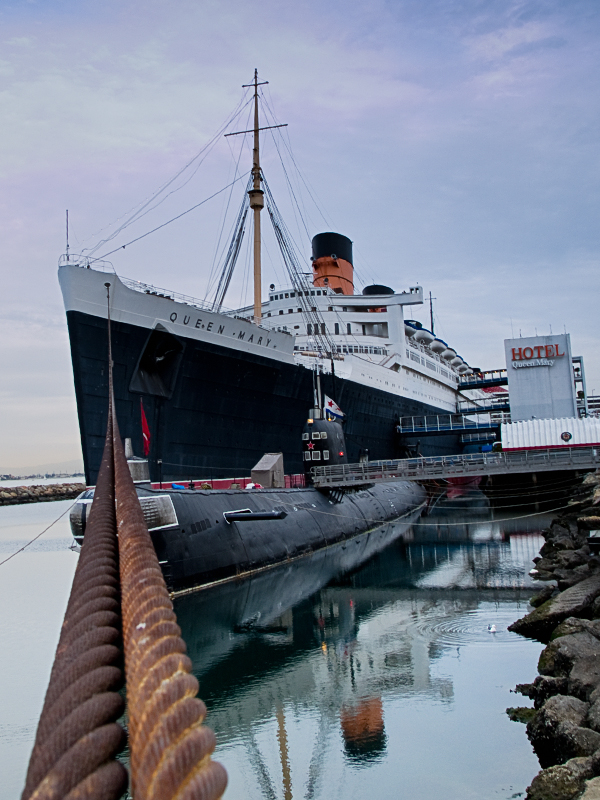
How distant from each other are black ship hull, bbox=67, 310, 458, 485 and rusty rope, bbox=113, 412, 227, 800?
56.3ft

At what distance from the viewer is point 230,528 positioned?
15.3m

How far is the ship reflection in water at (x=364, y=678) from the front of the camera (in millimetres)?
6758

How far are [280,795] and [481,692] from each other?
11.9ft

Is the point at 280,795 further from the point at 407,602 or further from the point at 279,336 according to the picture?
the point at 279,336

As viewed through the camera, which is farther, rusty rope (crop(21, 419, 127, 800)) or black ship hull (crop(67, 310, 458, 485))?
black ship hull (crop(67, 310, 458, 485))

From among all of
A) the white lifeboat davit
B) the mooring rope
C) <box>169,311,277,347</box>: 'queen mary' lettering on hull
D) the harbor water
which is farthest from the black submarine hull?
the white lifeboat davit

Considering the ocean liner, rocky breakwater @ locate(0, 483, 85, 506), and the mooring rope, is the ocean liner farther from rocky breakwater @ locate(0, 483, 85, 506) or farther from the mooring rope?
rocky breakwater @ locate(0, 483, 85, 506)

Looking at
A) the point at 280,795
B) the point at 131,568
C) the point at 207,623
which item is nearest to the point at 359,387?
the point at 207,623

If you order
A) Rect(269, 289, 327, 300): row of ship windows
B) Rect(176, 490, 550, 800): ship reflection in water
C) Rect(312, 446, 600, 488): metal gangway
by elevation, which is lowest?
Rect(176, 490, 550, 800): ship reflection in water

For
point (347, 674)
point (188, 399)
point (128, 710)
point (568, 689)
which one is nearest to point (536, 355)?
point (188, 399)

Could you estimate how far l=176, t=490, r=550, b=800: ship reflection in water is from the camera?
676cm

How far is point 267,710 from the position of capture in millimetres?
8438

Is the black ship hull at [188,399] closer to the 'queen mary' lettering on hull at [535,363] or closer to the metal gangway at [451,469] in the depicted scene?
the metal gangway at [451,469]

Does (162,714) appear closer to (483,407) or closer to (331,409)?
(331,409)
